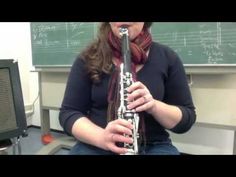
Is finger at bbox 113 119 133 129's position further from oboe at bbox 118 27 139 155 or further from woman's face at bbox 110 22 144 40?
woman's face at bbox 110 22 144 40

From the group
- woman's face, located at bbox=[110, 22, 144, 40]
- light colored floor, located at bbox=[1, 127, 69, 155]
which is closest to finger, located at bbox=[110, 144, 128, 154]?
woman's face, located at bbox=[110, 22, 144, 40]

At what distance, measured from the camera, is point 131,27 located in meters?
0.82

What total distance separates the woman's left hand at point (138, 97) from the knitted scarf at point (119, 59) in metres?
0.11

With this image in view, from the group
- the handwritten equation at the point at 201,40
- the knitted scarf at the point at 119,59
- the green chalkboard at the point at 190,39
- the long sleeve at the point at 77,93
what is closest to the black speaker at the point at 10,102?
the long sleeve at the point at 77,93

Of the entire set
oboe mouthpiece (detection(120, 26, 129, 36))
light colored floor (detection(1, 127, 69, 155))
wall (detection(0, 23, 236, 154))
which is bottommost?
light colored floor (detection(1, 127, 69, 155))

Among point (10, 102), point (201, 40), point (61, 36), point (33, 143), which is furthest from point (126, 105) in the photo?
point (33, 143)

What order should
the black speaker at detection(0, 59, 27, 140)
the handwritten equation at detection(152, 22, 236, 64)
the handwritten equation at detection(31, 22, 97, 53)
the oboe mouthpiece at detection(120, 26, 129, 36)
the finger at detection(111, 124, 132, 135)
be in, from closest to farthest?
the finger at detection(111, 124, 132, 135), the oboe mouthpiece at detection(120, 26, 129, 36), the black speaker at detection(0, 59, 27, 140), the handwritten equation at detection(152, 22, 236, 64), the handwritten equation at detection(31, 22, 97, 53)

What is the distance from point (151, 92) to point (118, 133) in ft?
0.75

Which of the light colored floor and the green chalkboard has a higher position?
the green chalkboard

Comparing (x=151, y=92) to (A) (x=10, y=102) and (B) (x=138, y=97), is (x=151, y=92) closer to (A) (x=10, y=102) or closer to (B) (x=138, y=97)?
(B) (x=138, y=97)

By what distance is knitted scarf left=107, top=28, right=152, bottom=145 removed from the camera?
31.7 inches

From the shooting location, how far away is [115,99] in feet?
2.65

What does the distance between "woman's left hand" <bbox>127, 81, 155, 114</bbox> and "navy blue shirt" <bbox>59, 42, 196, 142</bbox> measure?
0.15 meters
